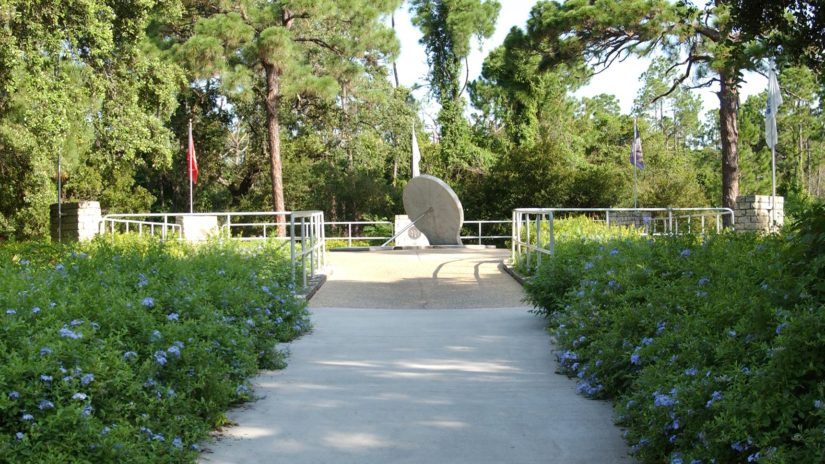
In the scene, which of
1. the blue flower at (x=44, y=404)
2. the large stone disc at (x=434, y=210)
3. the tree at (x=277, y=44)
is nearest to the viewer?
the blue flower at (x=44, y=404)

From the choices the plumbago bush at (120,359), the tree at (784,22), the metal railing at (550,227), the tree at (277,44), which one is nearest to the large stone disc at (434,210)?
the metal railing at (550,227)

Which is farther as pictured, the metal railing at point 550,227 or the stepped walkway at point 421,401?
the metal railing at point 550,227

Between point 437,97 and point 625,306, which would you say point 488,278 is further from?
point 437,97

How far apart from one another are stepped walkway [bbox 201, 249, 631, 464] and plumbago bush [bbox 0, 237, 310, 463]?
294mm

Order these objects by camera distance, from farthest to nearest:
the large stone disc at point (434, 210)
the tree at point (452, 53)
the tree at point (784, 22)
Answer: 1. the tree at point (452, 53)
2. the large stone disc at point (434, 210)
3. the tree at point (784, 22)

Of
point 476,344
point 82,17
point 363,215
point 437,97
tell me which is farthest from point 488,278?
point 437,97

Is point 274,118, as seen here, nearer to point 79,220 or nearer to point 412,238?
point 412,238

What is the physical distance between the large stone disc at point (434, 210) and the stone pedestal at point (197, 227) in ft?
29.5

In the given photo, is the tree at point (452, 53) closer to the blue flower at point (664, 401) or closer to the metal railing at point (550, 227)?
the metal railing at point (550, 227)

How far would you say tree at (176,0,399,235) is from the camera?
1132 inches

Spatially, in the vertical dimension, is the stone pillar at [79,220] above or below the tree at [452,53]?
below

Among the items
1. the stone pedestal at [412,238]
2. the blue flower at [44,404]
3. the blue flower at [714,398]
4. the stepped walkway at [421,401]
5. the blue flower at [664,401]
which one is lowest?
the stepped walkway at [421,401]

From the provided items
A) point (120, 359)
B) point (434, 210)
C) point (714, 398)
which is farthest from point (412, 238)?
point (714, 398)

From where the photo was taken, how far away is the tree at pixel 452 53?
42.2 meters
